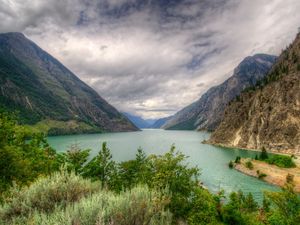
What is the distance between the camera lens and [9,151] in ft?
76.4

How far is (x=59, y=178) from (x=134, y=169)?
27.8m

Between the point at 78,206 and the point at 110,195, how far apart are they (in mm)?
2436

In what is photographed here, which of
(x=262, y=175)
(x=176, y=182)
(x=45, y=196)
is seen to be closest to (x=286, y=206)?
(x=176, y=182)

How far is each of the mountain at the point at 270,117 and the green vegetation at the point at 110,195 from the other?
312ft

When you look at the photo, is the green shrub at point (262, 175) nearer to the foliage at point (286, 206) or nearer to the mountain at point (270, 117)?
the foliage at point (286, 206)

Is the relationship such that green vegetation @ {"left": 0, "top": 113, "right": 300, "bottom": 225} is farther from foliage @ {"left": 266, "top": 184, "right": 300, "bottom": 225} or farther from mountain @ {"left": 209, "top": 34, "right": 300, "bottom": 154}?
mountain @ {"left": 209, "top": 34, "right": 300, "bottom": 154}

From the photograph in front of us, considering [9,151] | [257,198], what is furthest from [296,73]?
[9,151]

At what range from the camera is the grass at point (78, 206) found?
9027mm

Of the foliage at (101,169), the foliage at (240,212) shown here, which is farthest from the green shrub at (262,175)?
the foliage at (101,169)

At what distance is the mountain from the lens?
402ft

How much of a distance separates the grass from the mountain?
378ft

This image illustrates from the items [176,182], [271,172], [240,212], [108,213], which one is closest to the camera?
[108,213]

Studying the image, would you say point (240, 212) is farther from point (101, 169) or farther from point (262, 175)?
point (262, 175)

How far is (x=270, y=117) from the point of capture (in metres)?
138
